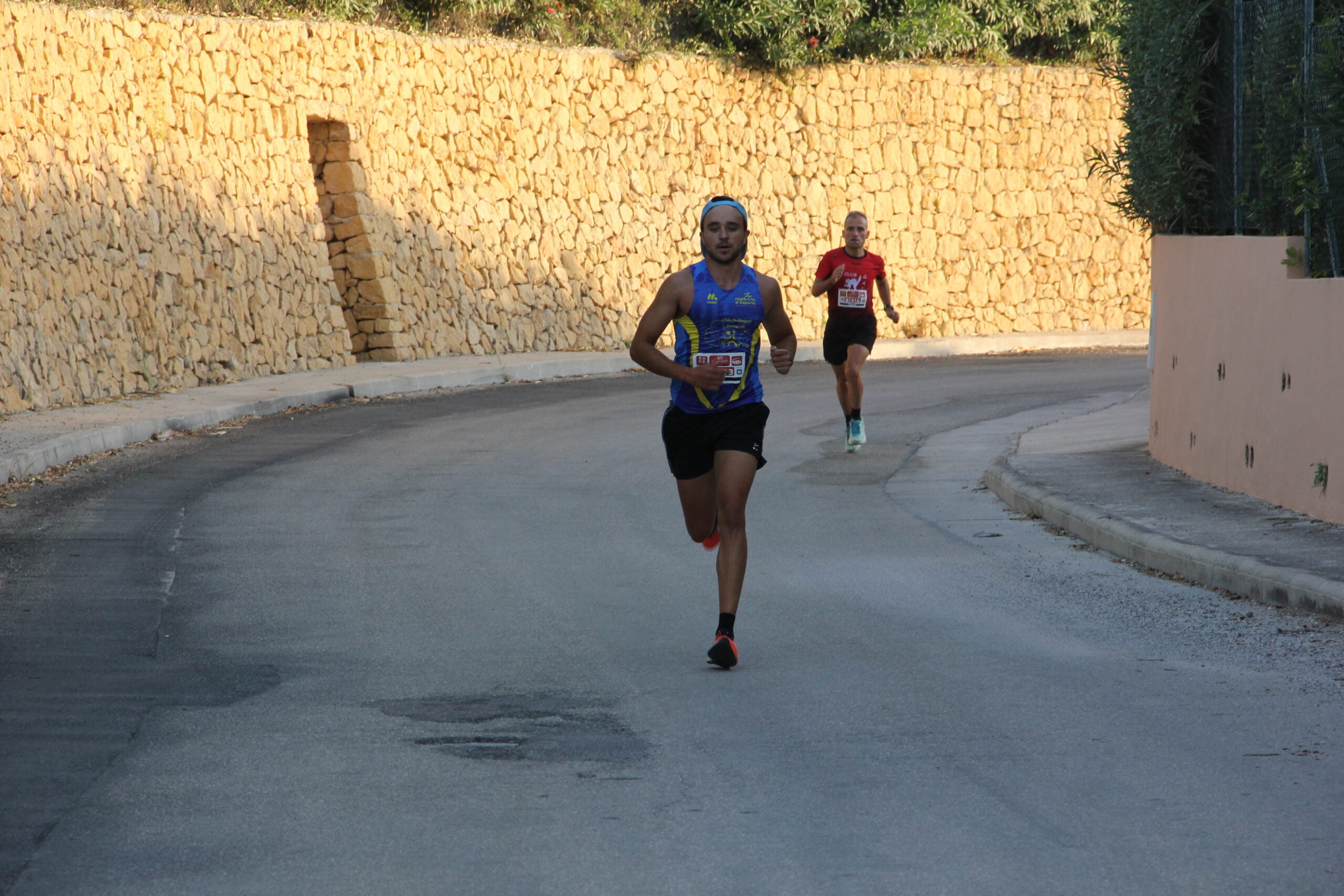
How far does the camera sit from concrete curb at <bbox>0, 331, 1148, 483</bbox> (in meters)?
14.1

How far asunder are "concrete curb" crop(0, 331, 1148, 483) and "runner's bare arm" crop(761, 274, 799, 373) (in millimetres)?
7307

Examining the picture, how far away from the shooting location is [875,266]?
1463cm

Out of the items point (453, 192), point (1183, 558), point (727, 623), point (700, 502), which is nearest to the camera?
point (727, 623)

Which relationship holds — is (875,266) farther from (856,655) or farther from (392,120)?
(392,120)

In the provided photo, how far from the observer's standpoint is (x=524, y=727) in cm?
579

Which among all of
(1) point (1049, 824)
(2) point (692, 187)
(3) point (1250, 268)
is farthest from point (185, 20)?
(1) point (1049, 824)

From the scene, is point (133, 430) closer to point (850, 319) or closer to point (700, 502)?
point (850, 319)

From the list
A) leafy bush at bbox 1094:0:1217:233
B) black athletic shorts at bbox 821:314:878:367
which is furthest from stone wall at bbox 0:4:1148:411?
leafy bush at bbox 1094:0:1217:233

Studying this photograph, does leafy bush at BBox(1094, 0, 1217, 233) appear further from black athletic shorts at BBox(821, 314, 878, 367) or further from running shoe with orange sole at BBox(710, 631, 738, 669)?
running shoe with orange sole at BBox(710, 631, 738, 669)

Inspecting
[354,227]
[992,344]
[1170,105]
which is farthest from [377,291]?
[1170,105]

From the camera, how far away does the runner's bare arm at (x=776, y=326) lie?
24.1ft

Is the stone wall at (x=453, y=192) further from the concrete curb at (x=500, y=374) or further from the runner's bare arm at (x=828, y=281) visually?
the runner's bare arm at (x=828, y=281)

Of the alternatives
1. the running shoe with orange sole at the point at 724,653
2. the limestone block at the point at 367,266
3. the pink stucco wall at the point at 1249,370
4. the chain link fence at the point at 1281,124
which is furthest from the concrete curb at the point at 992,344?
the running shoe with orange sole at the point at 724,653

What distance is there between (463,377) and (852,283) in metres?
8.48
